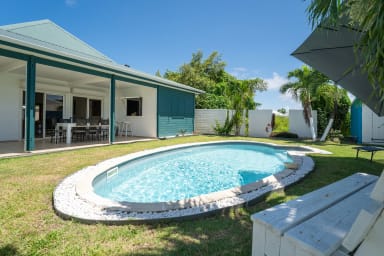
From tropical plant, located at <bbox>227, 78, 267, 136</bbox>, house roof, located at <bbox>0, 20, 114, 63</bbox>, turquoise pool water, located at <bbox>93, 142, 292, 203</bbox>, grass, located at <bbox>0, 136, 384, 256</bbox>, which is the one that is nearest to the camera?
grass, located at <bbox>0, 136, 384, 256</bbox>

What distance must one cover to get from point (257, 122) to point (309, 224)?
14.7 meters

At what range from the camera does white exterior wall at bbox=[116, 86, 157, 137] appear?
43.9ft

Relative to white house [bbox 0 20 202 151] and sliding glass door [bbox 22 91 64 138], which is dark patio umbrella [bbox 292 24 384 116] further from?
sliding glass door [bbox 22 91 64 138]

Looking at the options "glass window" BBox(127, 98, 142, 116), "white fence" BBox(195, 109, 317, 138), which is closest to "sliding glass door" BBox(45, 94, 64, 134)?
"glass window" BBox(127, 98, 142, 116)

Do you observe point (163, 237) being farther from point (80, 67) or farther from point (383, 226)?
point (80, 67)

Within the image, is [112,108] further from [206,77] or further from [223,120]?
[206,77]

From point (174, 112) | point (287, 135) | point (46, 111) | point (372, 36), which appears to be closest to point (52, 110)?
point (46, 111)

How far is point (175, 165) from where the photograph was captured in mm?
8055

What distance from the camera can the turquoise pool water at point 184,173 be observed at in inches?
204

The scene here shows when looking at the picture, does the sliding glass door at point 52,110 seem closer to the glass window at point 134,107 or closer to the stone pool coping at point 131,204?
the glass window at point 134,107

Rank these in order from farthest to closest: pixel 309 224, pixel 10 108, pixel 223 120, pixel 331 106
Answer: pixel 223 120
pixel 331 106
pixel 10 108
pixel 309 224

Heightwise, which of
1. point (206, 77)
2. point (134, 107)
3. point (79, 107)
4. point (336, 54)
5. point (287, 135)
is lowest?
point (287, 135)

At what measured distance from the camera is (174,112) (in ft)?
48.0

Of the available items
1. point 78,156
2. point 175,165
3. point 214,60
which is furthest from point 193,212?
point 214,60
